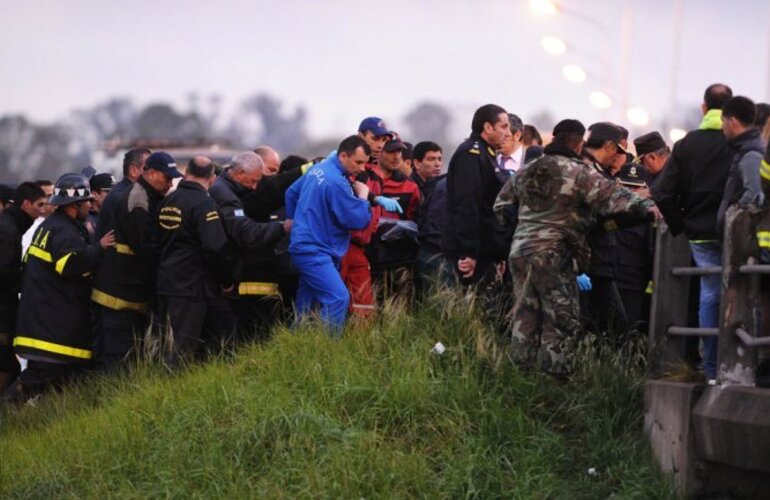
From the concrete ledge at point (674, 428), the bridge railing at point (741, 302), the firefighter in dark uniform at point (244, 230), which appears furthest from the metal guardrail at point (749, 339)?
the firefighter in dark uniform at point (244, 230)

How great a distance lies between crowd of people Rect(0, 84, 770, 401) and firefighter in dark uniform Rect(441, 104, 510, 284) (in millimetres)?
14

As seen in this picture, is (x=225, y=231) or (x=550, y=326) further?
(x=225, y=231)

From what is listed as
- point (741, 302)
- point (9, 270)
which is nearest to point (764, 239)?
point (741, 302)

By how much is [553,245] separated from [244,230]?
10.8ft

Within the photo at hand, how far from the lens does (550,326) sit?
11.1m

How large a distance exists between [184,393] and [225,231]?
2.18m

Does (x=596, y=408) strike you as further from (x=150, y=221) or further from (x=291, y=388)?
(x=150, y=221)

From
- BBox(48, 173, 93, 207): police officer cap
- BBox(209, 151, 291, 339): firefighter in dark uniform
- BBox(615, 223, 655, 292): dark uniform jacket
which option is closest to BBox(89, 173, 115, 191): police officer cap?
BBox(48, 173, 93, 207): police officer cap

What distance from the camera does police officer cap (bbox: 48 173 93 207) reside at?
1403 cm

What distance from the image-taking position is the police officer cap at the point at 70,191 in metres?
14.0

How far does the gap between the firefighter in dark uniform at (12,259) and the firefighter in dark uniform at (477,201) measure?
454 centimetres

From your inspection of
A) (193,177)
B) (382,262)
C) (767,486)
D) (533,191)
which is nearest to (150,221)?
(193,177)

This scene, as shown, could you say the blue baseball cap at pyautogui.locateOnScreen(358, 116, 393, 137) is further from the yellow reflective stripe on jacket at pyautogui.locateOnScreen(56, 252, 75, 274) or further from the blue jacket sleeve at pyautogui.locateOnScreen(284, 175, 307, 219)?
the yellow reflective stripe on jacket at pyautogui.locateOnScreen(56, 252, 75, 274)

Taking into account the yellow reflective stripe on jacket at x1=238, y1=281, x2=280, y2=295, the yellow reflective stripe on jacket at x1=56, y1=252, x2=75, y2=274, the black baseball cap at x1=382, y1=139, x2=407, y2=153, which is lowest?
the yellow reflective stripe on jacket at x1=238, y1=281, x2=280, y2=295
